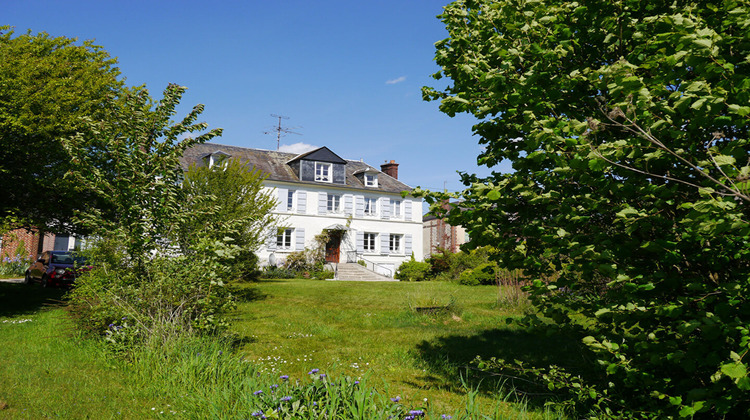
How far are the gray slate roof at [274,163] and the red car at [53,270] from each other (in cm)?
1001

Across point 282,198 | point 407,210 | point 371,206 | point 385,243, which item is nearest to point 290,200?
point 282,198

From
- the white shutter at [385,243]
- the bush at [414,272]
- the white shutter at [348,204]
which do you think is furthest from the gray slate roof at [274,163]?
the bush at [414,272]

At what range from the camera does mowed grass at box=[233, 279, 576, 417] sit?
5879 mm

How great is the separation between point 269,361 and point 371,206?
27722mm

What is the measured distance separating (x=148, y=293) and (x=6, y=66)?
8.86 m

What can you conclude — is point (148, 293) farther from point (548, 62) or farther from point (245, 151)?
point (245, 151)

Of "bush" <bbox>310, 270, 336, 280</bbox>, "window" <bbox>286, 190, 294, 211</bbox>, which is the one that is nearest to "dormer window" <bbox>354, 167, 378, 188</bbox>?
"window" <bbox>286, 190, 294, 211</bbox>

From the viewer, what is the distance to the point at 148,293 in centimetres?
720

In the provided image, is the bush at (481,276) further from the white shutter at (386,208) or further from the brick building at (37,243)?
the brick building at (37,243)

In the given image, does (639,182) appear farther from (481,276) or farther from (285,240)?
(285,240)

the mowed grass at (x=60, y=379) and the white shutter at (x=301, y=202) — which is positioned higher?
the white shutter at (x=301, y=202)

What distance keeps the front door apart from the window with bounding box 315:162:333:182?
3.82 m

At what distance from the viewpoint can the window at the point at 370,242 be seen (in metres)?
34.1

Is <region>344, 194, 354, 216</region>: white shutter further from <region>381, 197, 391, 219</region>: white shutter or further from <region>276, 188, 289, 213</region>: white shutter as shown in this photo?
<region>276, 188, 289, 213</region>: white shutter
